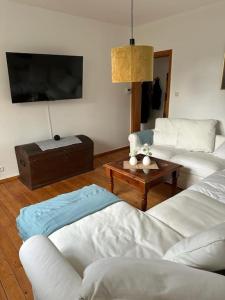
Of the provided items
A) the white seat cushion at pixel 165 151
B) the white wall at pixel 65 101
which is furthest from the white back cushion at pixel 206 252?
the white wall at pixel 65 101

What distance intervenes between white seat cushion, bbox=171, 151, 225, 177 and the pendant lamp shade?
1228 mm

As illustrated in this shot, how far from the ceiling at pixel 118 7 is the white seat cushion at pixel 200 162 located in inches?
83.9

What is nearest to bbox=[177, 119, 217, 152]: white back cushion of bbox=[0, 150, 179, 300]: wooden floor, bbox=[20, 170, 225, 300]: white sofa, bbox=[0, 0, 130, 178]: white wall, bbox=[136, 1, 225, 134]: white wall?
bbox=[136, 1, 225, 134]: white wall

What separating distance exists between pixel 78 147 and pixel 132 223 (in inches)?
81.6

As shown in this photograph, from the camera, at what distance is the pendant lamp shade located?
7.04 ft

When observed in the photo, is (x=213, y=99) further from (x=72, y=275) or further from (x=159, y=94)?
(x=72, y=275)

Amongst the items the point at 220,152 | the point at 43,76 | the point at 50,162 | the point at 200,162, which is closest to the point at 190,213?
the point at 200,162

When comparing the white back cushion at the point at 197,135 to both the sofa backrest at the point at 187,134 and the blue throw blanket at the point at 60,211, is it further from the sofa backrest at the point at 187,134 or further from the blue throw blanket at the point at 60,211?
the blue throw blanket at the point at 60,211

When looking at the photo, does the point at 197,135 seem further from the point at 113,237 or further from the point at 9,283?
the point at 9,283

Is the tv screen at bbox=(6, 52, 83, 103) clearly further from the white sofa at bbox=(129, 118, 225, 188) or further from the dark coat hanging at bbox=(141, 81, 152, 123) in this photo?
the dark coat hanging at bbox=(141, 81, 152, 123)

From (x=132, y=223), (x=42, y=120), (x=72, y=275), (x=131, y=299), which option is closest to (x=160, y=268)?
(x=131, y=299)

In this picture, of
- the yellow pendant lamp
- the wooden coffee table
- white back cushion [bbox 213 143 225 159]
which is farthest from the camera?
white back cushion [bbox 213 143 225 159]

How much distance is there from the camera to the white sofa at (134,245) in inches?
27.9

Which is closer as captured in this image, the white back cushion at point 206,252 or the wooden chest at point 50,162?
the white back cushion at point 206,252
